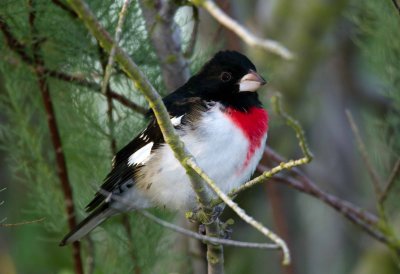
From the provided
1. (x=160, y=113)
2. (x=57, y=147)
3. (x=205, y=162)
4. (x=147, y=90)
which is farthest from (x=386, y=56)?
(x=147, y=90)

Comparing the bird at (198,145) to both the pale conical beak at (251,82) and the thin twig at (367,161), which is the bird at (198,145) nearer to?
the pale conical beak at (251,82)

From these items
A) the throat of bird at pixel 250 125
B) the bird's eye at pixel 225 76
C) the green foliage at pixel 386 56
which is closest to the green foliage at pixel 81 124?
the bird's eye at pixel 225 76

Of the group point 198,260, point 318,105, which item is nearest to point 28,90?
point 198,260

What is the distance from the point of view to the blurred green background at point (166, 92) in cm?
314

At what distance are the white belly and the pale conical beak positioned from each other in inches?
5.2

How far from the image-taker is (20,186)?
4898mm

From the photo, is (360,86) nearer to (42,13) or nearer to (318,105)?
(318,105)

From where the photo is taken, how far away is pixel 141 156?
9.92 feet

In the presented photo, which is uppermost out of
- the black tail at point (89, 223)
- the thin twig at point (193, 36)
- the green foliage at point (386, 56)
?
the thin twig at point (193, 36)

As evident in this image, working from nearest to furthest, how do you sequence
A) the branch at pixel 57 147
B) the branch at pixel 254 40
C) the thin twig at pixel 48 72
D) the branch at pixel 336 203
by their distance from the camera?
the branch at pixel 254 40, the thin twig at pixel 48 72, the branch at pixel 57 147, the branch at pixel 336 203

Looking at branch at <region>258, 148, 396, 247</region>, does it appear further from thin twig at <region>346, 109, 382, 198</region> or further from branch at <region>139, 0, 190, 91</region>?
thin twig at <region>346, 109, 382, 198</region>

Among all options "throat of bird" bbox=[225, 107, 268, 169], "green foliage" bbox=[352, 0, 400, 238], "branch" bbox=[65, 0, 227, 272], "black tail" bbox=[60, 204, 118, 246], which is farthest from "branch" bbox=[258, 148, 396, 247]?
"branch" bbox=[65, 0, 227, 272]

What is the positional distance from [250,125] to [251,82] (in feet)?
0.56

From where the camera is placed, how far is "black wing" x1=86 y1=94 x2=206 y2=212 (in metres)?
2.96
